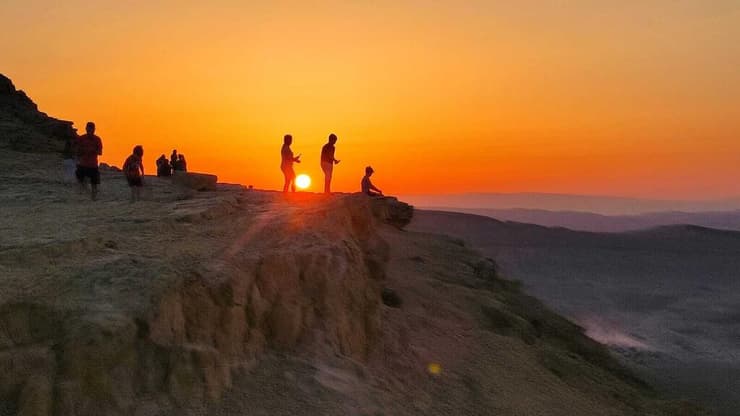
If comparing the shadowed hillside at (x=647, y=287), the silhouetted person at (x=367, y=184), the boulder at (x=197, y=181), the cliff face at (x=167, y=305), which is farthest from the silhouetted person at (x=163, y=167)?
the shadowed hillside at (x=647, y=287)

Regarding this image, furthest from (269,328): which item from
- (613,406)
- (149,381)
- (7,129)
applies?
(7,129)

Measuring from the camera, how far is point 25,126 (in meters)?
22.2

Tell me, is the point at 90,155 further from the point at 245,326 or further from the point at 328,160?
the point at 245,326

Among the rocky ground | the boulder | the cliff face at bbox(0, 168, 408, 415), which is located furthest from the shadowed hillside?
the boulder

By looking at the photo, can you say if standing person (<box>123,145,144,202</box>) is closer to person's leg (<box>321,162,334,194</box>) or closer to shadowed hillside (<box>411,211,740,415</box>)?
person's leg (<box>321,162,334,194</box>)

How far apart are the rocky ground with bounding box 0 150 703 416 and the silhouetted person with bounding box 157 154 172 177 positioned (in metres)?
9.65

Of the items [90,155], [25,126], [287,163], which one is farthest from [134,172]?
[25,126]

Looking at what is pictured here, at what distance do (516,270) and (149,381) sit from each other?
49.4 m

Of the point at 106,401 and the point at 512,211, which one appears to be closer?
the point at 106,401

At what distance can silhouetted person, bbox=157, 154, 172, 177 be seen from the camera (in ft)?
71.5

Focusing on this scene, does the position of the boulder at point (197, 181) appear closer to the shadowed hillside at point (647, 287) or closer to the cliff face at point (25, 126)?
the cliff face at point (25, 126)

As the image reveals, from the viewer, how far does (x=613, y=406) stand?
10.5m

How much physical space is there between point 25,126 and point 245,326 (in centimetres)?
1861

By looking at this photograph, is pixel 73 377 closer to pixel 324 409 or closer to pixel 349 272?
pixel 324 409
